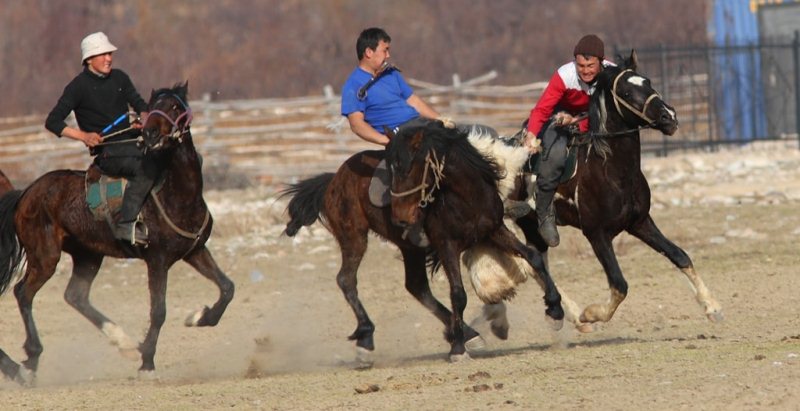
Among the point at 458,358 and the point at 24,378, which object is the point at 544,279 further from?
the point at 24,378

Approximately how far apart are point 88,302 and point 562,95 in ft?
12.8

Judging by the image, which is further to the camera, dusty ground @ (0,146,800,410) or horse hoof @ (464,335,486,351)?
horse hoof @ (464,335,486,351)

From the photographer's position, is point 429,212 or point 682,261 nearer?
point 429,212

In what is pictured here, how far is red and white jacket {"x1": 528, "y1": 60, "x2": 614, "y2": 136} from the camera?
10273 millimetres

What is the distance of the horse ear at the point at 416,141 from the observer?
9.55 metres

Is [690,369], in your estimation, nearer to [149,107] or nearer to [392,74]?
[392,74]

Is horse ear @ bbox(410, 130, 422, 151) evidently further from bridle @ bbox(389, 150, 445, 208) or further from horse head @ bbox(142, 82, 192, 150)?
horse head @ bbox(142, 82, 192, 150)

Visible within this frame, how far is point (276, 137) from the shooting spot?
31703mm

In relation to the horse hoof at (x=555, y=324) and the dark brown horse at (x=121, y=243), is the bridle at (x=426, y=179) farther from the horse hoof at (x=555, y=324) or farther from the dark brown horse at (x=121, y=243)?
the dark brown horse at (x=121, y=243)

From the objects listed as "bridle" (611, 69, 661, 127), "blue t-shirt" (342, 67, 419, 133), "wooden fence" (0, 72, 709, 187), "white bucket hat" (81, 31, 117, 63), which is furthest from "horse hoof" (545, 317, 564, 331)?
"wooden fence" (0, 72, 709, 187)

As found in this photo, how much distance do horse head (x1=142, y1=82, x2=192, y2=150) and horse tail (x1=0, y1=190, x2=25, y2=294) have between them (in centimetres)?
174

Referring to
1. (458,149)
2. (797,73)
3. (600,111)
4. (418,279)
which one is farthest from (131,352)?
(797,73)

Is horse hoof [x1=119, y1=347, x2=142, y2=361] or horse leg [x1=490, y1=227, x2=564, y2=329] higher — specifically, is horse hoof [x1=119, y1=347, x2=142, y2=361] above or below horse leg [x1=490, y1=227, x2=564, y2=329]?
below

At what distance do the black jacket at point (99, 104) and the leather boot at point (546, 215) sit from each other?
2894 millimetres
